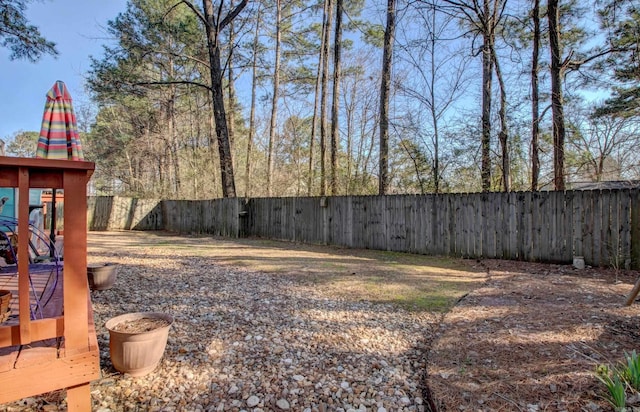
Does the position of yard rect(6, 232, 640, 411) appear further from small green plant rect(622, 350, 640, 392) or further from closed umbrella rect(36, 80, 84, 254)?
closed umbrella rect(36, 80, 84, 254)

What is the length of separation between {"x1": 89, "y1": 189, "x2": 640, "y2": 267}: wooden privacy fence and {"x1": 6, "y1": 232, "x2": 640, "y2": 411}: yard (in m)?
0.87

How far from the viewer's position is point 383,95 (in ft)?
29.1

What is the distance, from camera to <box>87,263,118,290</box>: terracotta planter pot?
390 centimetres

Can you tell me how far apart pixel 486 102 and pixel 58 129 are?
8.82 m

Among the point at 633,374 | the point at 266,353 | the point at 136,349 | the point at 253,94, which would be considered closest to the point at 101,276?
the point at 136,349

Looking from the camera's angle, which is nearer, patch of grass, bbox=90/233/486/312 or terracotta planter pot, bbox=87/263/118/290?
terracotta planter pot, bbox=87/263/118/290

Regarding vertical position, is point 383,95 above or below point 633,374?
above

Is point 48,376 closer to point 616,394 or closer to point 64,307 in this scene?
point 64,307

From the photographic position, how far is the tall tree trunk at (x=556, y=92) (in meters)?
6.89

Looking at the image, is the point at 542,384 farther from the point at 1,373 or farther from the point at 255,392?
the point at 1,373

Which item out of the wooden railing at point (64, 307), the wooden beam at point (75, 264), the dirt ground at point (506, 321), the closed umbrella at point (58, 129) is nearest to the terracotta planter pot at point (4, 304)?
the wooden railing at point (64, 307)

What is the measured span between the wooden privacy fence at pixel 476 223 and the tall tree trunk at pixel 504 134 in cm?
164

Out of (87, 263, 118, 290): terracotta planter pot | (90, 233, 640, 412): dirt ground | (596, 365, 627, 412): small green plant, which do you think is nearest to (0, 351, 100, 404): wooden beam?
(90, 233, 640, 412): dirt ground

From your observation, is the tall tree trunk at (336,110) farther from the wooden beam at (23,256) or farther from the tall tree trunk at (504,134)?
the wooden beam at (23,256)
